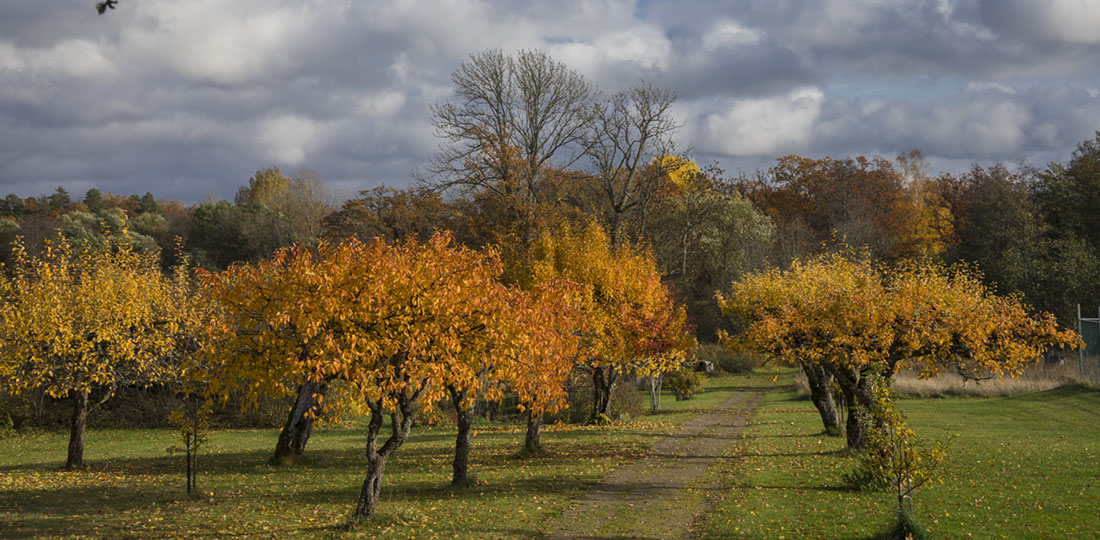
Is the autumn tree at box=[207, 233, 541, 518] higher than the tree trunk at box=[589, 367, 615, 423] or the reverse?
higher

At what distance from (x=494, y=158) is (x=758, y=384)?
2446 cm

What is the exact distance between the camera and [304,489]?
53.5ft

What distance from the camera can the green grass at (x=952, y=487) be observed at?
11812mm

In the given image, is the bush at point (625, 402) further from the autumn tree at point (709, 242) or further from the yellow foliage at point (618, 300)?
the autumn tree at point (709, 242)

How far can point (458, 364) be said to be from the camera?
39.1ft

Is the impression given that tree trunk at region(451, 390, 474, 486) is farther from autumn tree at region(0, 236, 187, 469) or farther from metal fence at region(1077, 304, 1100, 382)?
metal fence at region(1077, 304, 1100, 382)

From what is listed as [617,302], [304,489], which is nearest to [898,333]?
[617,302]

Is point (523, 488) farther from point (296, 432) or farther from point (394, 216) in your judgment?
point (394, 216)

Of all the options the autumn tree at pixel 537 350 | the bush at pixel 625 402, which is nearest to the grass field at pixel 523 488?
the autumn tree at pixel 537 350

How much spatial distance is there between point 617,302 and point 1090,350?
1013 inches

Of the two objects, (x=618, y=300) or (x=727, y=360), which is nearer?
(x=618, y=300)

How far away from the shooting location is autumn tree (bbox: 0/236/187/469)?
18.9 metres

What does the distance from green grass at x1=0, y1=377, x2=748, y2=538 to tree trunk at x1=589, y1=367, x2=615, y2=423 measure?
2355mm

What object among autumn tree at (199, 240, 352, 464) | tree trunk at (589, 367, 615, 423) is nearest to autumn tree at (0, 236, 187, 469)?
autumn tree at (199, 240, 352, 464)
